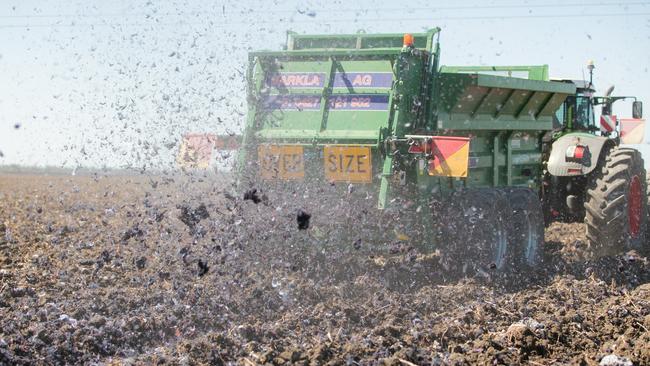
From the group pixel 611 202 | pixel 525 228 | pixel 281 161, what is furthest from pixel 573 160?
pixel 281 161

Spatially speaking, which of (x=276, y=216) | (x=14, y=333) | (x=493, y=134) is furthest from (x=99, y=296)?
(x=493, y=134)

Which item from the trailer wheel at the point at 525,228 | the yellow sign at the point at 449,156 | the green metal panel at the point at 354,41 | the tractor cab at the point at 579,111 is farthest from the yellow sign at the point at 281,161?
the tractor cab at the point at 579,111

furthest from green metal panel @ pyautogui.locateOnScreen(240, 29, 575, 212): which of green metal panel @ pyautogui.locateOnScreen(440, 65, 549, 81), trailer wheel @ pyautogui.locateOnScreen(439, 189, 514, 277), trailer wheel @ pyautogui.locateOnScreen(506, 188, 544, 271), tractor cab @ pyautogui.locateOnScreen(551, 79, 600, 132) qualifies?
tractor cab @ pyautogui.locateOnScreen(551, 79, 600, 132)

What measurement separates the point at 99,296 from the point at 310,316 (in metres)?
1.93

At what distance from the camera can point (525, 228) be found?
343 inches

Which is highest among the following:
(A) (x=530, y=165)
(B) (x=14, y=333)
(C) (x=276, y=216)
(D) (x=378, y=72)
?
(D) (x=378, y=72)

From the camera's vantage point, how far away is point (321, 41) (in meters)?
8.82

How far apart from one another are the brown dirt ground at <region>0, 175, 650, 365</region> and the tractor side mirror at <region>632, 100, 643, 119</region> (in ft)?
6.55

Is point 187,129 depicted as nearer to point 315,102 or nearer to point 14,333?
point 315,102

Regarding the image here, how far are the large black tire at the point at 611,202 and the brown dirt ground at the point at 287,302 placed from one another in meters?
0.25

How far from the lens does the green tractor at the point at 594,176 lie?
8.72 meters

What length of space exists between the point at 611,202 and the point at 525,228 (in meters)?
0.97

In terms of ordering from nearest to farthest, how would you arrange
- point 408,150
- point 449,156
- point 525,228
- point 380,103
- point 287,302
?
1. point 287,302
2. point 449,156
3. point 408,150
4. point 380,103
5. point 525,228

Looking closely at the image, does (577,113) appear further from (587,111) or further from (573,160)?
(573,160)
